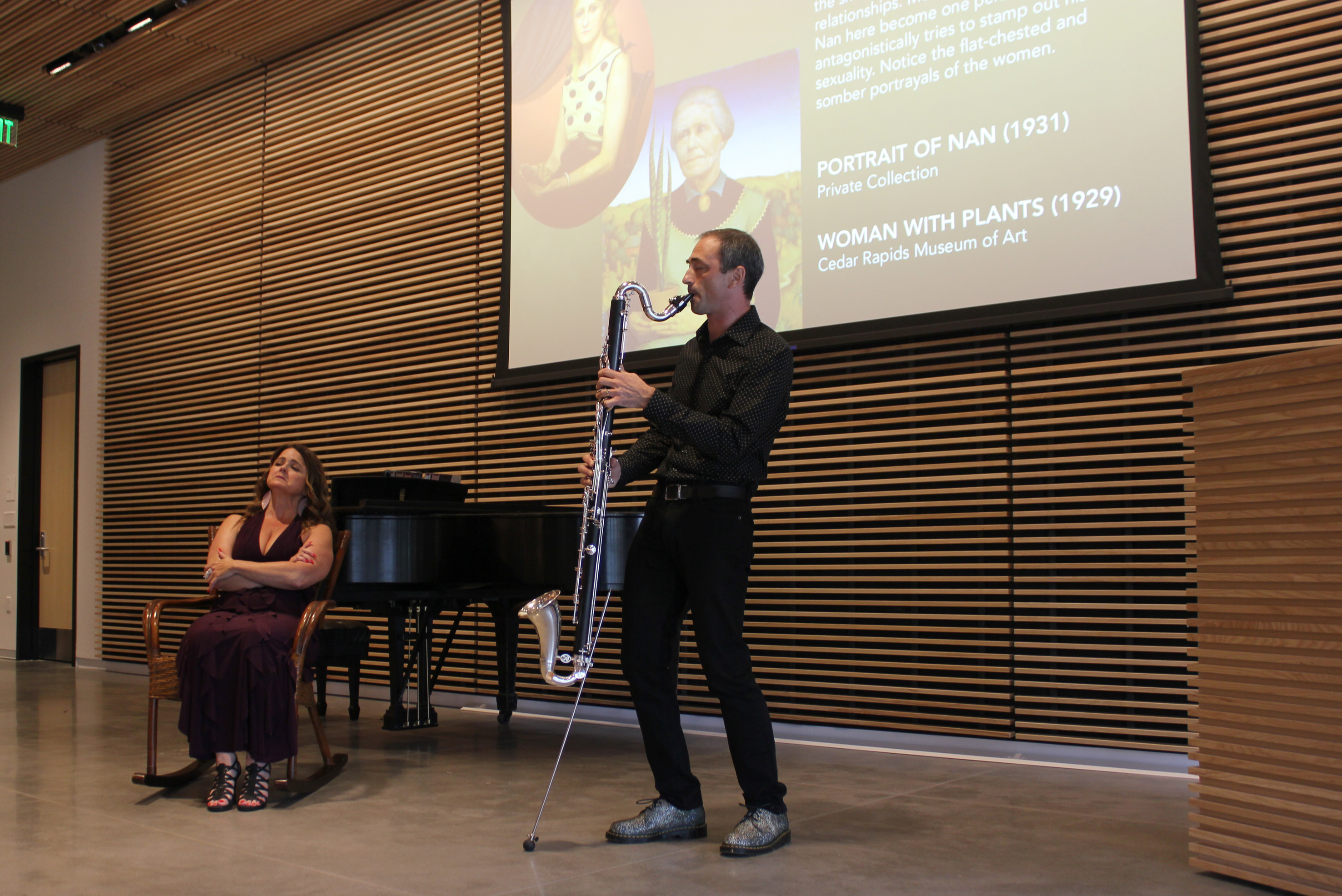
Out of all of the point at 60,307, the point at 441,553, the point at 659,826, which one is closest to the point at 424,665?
the point at 441,553

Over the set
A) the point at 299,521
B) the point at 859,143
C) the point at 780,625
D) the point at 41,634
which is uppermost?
the point at 859,143

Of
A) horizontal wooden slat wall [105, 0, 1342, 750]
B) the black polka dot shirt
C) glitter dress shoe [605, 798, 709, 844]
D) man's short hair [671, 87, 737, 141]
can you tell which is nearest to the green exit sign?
horizontal wooden slat wall [105, 0, 1342, 750]

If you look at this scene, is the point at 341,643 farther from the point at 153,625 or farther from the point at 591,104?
the point at 591,104

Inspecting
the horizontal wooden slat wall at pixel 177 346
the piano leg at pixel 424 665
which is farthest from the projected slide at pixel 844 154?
the horizontal wooden slat wall at pixel 177 346

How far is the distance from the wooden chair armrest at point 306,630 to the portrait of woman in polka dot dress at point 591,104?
9.32 ft

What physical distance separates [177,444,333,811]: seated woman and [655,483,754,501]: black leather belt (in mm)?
1557

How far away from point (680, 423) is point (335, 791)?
192 centimetres

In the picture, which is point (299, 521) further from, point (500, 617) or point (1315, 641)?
point (1315, 641)

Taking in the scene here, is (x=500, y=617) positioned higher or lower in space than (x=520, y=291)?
lower

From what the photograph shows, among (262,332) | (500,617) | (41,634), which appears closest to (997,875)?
(500,617)

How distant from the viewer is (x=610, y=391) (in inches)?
108

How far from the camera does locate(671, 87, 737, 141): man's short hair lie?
5.18m

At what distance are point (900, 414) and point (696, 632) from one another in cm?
227

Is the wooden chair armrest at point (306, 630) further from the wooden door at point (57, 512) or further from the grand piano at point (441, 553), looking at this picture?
the wooden door at point (57, 512)
